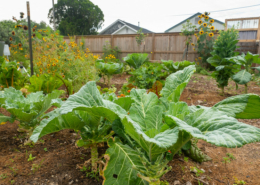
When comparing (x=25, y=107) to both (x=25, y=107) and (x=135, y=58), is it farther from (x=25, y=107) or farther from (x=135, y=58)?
(x=135, y=58)

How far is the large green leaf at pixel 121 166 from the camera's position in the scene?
1.07 metres

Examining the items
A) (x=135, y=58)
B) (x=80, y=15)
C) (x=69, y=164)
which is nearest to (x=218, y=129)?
(x=69, y=164)

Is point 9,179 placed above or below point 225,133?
below

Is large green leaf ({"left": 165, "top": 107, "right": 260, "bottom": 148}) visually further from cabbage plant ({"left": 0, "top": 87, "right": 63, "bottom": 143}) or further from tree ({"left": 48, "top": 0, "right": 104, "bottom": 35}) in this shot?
tree ({"left": 48, "top": 0, "right": 104, "bottom": 35})

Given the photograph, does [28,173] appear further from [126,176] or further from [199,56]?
[199,56]

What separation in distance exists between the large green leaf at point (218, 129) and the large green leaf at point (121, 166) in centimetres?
33

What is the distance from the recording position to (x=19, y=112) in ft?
5.16

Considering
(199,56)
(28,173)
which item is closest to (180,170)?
(28,173)

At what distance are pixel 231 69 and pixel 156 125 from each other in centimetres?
327

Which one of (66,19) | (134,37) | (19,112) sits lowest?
(19,112)

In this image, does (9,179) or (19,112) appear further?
(19,112)

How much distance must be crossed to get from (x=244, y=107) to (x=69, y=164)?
1.39 m

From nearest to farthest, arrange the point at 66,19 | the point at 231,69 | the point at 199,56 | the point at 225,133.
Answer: the point at 225,133
the point at 231,69
the point at 199,56
the point at 66,19

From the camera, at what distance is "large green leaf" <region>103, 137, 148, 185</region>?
42.2 inches
